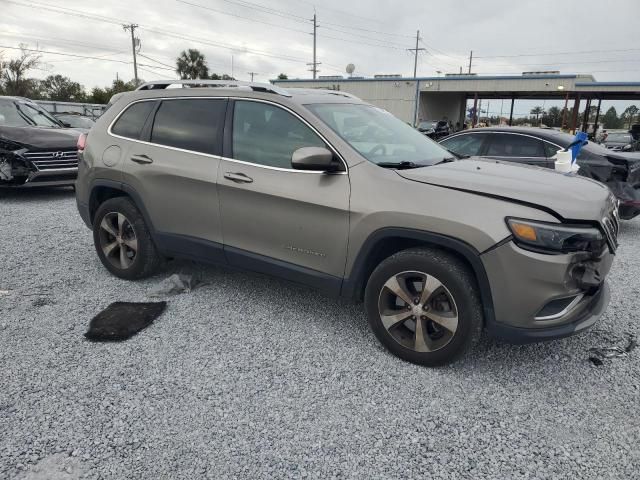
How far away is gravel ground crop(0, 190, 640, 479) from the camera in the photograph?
218 cm

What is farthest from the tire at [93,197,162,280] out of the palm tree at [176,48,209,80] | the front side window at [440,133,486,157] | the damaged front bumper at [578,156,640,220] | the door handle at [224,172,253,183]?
the palm tree at [176,48,209,80]

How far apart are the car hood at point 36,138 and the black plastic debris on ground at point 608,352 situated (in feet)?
28.1

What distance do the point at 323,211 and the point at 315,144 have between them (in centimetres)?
49

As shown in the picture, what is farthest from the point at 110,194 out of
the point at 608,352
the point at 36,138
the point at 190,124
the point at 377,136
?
the point at 36,138

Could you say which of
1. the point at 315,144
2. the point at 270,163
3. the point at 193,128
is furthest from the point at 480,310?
the point at 193,128

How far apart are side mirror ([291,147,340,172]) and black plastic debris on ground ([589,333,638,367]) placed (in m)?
2.23

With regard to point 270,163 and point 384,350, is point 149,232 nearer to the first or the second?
point 270,163

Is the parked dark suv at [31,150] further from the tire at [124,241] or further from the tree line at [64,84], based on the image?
the tree line at [64,84]

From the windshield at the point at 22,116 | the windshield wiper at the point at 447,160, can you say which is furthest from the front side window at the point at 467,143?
the windshield at the point at 22,116

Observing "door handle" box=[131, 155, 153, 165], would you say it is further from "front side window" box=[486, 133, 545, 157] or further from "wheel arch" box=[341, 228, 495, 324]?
"front side window" box=[486, 133, 545, 157]

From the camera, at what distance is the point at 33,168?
309 inches

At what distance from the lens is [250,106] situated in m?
3.53

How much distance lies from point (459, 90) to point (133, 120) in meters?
32.8

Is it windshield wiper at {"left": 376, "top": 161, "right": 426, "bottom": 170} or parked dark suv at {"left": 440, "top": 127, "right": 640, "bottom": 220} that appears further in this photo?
parked dark suv at {"left": 440, "top": 127, "right": 640, "bottom": 220}
